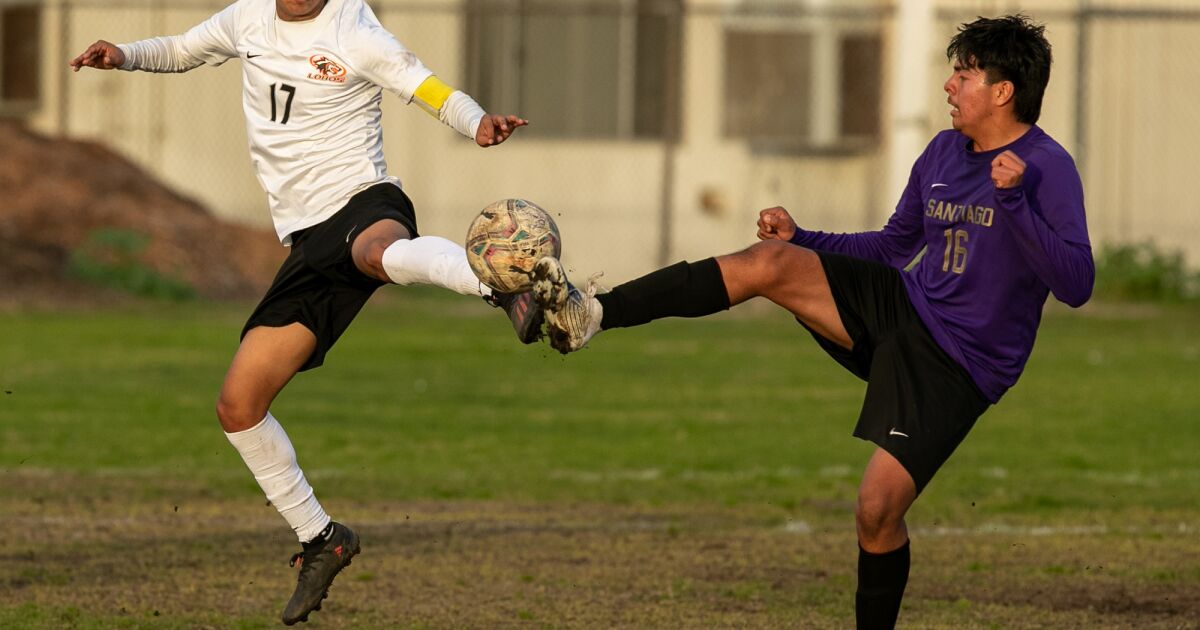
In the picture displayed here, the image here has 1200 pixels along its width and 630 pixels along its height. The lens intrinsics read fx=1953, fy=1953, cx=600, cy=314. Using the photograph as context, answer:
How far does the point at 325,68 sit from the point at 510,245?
1412 millimetres

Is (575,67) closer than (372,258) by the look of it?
No

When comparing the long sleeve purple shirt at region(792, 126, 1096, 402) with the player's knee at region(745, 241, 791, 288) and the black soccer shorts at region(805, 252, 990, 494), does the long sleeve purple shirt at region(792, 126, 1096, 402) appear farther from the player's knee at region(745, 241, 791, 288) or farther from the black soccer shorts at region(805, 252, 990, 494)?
the player's knee at region(745, 241, 791, 288)

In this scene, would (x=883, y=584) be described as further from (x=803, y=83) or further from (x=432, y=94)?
(x=803, y=83)

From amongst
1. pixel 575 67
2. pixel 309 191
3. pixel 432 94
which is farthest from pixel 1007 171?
pixel 575 67

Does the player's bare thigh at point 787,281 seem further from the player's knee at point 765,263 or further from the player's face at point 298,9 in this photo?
the player's face at point 298,9

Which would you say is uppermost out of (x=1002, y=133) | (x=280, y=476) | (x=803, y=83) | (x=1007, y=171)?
(x=803, y=83)

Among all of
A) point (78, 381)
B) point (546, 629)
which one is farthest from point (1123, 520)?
point (78, 381)

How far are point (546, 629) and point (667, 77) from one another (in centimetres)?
1649

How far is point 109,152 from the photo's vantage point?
2317cm

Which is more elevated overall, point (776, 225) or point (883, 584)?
point (776, 225)

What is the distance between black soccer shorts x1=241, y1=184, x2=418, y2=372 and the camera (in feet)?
23.2

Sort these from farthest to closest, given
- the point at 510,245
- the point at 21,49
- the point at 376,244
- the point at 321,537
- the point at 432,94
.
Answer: the point at 21,49 → the point at 321,537 → the point at 432,94 → the point at 376,244 → the point at 510,245

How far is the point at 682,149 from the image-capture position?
77.6 ft

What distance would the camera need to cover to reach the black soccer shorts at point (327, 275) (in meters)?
7.08
